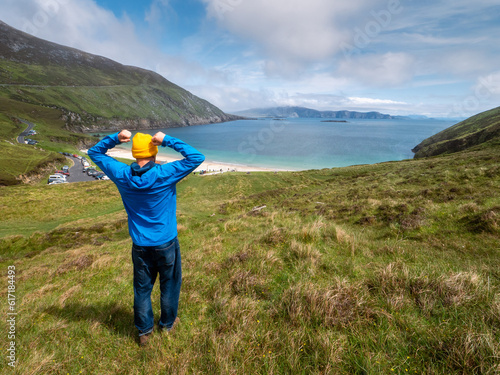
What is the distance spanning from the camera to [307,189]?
105 feet

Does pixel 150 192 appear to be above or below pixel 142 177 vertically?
below

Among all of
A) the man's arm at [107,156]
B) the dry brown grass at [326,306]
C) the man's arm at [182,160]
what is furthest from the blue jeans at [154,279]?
the dry brown grass at [326,306]

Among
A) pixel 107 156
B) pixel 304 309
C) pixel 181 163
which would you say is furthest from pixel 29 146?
pixel 304 309

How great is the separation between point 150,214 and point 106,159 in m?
1.16

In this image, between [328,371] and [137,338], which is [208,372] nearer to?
[328,371]

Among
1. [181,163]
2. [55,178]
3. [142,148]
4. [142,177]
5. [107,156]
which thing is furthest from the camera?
[55,178]

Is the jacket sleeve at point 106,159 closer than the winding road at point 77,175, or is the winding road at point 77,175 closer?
the jacket sleeve at point 106,159

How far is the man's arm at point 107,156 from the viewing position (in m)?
3.08

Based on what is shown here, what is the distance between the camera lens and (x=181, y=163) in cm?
309

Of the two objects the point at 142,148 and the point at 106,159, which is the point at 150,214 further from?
the point at 106,159

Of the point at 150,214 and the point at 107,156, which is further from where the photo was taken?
the point at 107,156

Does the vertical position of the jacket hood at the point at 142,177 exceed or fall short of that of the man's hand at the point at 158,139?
it falls short

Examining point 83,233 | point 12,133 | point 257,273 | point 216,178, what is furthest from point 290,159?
point 12,133

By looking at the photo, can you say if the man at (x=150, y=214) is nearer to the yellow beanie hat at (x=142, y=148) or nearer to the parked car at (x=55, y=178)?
the yellow beanie hat at (x=142, y=148)
